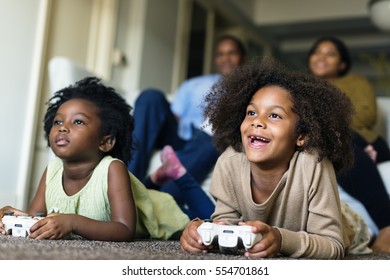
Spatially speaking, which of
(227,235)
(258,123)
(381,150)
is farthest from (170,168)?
(381,150)

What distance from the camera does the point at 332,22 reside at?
159 inches

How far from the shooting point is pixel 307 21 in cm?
404

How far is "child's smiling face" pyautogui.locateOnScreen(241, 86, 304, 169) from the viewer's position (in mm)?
942

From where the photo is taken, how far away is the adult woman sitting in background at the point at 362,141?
133 centimetres

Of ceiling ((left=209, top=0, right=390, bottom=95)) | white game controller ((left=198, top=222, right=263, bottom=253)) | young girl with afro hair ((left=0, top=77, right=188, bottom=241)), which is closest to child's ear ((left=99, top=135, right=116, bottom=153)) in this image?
young girl with afro hair ((left=0, top=77, right=188, bottom=241))

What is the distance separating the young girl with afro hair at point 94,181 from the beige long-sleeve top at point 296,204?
8.2 inches

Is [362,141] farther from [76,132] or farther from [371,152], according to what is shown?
[76,132]

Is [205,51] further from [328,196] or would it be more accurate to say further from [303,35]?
[328,196]

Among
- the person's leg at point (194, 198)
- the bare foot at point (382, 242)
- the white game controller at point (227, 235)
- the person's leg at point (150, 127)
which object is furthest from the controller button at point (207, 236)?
the person's leg at point (150, 127)

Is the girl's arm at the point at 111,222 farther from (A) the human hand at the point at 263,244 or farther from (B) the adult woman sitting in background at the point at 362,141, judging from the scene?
(B) the adult woman sitting in background at the point at 362,141

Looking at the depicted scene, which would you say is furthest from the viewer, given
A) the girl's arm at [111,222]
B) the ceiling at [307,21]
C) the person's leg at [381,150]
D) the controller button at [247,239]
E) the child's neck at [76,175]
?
the ceiling at [307,21]
